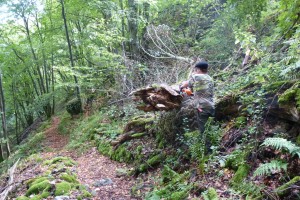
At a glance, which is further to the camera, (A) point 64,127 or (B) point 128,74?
(A) point 64,127

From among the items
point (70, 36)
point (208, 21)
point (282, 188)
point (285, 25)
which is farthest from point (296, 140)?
point (70, 36)

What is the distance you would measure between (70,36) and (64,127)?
521cm

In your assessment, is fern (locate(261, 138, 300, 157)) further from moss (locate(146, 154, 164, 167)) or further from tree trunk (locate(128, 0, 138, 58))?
tree trunk (locate(128, 0, 138, 58))

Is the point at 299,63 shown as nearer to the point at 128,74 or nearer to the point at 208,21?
the point at 128,74

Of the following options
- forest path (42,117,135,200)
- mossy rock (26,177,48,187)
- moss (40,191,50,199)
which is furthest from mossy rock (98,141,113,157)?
moss (40,191,50,199)

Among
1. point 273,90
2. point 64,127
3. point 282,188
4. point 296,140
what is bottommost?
point 64,127

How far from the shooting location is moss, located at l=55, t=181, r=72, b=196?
17.8 feet

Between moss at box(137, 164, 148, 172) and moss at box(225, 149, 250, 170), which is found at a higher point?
moss at box(225, 149, 250, 170)

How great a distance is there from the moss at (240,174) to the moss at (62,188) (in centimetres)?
Result: 359

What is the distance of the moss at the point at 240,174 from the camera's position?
13.1 ft

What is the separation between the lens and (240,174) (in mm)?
4051

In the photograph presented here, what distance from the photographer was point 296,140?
3.93m

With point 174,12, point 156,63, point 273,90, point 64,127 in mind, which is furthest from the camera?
point 174,12

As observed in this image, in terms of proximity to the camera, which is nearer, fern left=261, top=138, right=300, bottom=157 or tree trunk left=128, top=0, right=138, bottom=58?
fern left=261, top=138, right=300, bottom=157
